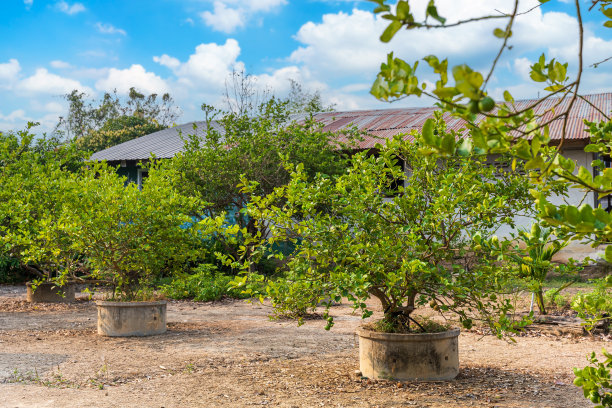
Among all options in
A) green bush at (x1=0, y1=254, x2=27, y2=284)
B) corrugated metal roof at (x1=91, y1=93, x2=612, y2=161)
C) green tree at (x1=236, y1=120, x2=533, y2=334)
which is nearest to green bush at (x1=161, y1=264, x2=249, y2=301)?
corrugated metal roof at (x1=91, y1=93, x2=612, y2=161)

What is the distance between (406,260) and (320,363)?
1.87 meters

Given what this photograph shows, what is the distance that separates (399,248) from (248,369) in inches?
84.4

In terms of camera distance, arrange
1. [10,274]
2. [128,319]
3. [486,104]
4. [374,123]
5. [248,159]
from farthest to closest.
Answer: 1. [374,123]
2. [10,274]
3. [248,159]
4. [128,319]
5. [486,104]

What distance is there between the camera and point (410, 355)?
5.19m

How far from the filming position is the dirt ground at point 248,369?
477 cm

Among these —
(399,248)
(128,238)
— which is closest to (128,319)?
(128,238)

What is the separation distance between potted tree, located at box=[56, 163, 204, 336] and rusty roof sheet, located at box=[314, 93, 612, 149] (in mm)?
7236

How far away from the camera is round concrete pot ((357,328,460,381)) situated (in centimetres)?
518

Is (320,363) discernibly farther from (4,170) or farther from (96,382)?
(4,170)

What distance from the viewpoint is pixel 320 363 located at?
620 cm

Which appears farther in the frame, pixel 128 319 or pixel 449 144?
pixel 128 319

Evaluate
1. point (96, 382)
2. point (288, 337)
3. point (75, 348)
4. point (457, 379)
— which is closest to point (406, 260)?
point (457, 379)

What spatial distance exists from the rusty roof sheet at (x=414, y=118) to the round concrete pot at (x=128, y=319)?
25.7 ft

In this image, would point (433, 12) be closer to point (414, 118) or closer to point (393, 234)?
point (393, 234)
